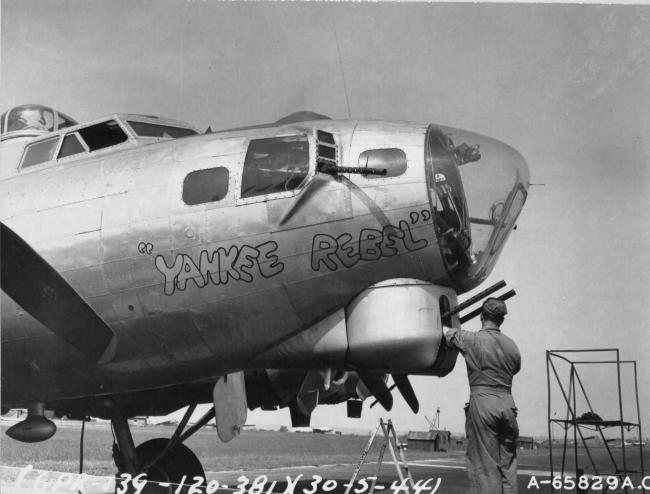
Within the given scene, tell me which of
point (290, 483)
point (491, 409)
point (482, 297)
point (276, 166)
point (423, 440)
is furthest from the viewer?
point (423, 440)

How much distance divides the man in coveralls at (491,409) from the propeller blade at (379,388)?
1227mm

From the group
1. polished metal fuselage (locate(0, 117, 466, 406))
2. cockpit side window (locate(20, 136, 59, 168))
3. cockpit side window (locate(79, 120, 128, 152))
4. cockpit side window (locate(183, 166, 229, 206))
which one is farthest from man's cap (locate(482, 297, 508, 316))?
cockpit side window (locate(20, 136, 59, 168))

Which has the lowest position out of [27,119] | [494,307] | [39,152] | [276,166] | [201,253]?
[494,307]

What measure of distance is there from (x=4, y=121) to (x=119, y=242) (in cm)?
423

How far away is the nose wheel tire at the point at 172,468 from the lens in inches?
379

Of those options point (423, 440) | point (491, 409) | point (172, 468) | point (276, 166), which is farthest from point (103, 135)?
point (423, 440)

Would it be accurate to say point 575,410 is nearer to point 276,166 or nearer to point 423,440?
point 276,166

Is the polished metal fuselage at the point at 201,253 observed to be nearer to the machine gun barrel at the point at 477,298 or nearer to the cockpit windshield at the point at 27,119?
the machine gun barrel at the point at 477,298

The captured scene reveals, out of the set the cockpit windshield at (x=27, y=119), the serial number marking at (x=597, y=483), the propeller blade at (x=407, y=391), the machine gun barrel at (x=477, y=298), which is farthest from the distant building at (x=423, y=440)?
the machine gun barrel at (x=477, y=298)

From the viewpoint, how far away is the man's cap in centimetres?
603

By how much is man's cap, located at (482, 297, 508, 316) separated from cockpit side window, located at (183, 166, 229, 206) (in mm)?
2610

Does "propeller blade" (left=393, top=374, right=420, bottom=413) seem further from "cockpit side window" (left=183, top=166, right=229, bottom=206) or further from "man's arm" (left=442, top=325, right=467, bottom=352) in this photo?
"cockpit side window" (left=183, top=166, right=229, bottom=206)

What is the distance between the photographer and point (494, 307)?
6.03 metres

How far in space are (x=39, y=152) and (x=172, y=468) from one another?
4.61 meters
